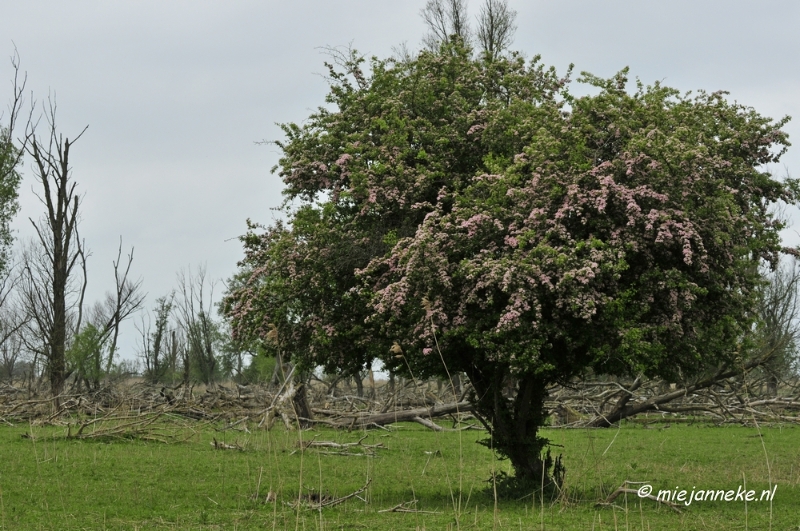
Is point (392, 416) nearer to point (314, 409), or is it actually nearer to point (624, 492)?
point (314, 409)

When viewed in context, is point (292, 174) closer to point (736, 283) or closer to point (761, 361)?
point (736, 283)

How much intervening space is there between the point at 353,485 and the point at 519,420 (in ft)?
12.0

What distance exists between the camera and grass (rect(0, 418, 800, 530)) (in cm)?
1189

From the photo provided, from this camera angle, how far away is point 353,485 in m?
16.4

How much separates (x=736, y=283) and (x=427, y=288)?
5102 millimetres

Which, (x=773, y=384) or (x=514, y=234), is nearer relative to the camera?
(x=514, y=234)

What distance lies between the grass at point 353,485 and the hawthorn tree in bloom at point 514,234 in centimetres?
185

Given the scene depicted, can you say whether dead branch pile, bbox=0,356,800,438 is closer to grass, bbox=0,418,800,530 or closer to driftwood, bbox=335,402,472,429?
driftwood, bbox=335,402,472,429

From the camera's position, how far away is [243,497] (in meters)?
14.3

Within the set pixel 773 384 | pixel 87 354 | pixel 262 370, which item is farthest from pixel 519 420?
pixel 262 370

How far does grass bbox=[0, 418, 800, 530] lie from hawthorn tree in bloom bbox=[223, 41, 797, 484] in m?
1.85

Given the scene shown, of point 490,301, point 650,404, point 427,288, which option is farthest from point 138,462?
point 650,404

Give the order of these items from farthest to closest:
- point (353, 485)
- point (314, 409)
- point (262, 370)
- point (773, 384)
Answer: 1. point (262, 370)
2. point (773, 384)
3. point (314, 409)
4. point (353, 485)

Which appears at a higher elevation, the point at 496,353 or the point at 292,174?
the point at 292,174
